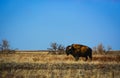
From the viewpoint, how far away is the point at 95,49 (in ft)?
211

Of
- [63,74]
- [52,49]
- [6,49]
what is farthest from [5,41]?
[63,74]

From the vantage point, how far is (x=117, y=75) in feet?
51.1

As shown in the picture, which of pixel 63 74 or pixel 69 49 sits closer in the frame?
pixel 63 74

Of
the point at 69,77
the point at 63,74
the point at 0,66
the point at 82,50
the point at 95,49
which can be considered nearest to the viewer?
the point at 69,77

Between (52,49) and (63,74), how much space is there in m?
44.4

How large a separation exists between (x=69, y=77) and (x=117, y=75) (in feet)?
8.95

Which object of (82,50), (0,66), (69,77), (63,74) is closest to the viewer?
(69,77)

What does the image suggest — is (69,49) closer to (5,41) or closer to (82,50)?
(82,50)

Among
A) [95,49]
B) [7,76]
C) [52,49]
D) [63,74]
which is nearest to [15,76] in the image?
[7,76]

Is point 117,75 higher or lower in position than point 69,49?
lower

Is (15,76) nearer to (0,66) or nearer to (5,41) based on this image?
(0,66)

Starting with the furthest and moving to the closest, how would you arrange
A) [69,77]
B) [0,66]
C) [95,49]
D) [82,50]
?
[95,49], [82,50], [0,66], [69,77]

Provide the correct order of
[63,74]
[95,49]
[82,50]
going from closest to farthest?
1. [63,74]
2. [82,50]
3. [95,49]

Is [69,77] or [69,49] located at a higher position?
[69,49]
